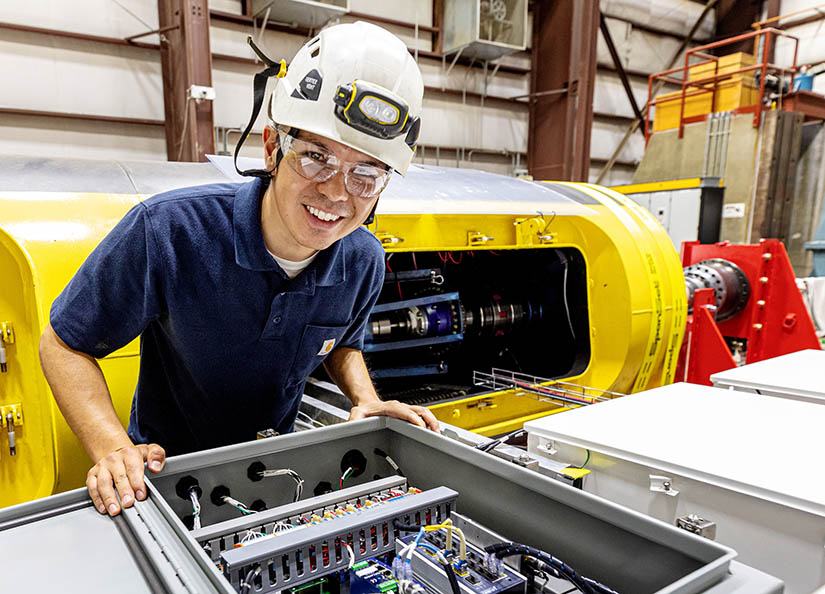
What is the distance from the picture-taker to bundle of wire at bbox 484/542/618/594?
698 millimetres

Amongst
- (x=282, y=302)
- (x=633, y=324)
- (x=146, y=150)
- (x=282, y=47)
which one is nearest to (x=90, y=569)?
(x=282, y=302)

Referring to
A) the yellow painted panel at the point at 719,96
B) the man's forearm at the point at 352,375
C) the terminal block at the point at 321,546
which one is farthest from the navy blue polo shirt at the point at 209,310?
the yellow painted panel at the point at 719,96

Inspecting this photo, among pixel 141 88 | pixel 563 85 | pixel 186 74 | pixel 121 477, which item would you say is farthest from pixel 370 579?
pixel 563 85

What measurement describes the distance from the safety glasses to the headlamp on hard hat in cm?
7

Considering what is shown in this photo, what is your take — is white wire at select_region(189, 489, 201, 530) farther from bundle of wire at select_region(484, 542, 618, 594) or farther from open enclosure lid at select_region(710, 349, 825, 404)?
open enclosure lid at select_region(710, 349, 825, 404)

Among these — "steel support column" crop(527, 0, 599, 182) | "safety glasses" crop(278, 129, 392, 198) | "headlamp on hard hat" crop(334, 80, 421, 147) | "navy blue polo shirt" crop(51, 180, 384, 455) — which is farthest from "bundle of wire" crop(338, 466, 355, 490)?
"steel support column" crop(527, 0, 599, 182)

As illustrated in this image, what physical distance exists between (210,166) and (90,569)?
156 cm

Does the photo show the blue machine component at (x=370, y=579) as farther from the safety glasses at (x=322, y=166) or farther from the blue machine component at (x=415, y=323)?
the blue machine component at (x=415, y=323)

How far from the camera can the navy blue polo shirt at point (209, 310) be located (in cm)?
104

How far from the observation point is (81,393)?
39.5 inches

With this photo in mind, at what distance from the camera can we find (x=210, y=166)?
194 cm

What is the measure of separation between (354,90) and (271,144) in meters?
0.25

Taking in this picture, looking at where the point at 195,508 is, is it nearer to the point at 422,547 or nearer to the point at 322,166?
the point at 422,547

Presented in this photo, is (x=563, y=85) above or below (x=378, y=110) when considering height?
above
